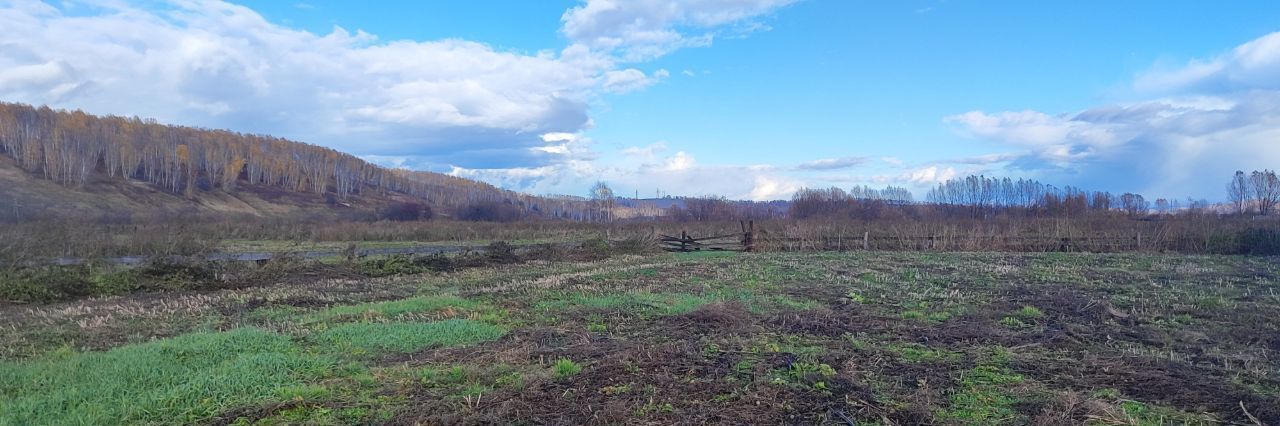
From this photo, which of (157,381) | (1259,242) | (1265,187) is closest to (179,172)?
(157,381)

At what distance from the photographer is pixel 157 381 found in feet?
20.2

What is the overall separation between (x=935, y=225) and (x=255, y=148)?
126m

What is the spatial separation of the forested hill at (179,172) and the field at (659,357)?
216 feet

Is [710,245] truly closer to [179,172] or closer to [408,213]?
[408,213]

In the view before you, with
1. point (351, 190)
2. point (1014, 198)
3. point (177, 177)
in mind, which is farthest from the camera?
point (351, 190)

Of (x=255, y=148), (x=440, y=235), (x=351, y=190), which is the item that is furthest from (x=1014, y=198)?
(x=255, y=148)

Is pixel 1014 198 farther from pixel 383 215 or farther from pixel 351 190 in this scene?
pixel 351 190

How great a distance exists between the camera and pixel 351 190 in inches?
4946

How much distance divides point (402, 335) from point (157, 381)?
2663 mm

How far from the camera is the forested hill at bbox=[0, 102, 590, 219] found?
8069cm

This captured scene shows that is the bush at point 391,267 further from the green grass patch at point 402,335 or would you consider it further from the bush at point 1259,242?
the bush at point 1259,242

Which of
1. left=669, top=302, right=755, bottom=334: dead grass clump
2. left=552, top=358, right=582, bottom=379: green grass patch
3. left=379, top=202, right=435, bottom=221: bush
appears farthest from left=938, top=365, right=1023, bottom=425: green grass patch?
left=379, top=202, right=435, bottom=221: bush

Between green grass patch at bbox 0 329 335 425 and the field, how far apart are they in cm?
3

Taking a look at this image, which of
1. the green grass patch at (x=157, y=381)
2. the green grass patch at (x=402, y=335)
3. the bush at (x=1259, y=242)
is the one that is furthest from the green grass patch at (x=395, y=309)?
the bush at (x=1259, y=242)
